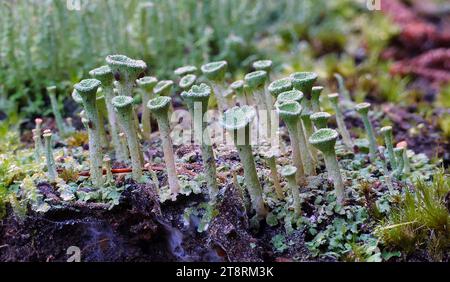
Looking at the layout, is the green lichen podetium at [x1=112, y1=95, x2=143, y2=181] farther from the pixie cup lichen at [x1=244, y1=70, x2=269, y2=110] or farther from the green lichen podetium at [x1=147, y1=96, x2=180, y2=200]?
the pixie cup lichen at [x1=244, y1=70, x2=269, y2=110]

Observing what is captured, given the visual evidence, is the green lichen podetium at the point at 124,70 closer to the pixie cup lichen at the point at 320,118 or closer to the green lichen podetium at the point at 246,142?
the green lichen podetium at the point at 246,142

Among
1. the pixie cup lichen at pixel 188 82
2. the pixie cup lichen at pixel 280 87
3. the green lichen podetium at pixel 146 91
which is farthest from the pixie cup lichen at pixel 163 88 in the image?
the pixie cup lichen at pixel 280 87

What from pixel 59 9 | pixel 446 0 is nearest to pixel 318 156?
pixel 59 9

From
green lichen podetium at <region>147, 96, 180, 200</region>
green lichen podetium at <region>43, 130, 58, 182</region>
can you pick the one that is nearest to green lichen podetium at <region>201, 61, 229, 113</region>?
green lichen podetium at <region>147, 96, 180, 200</region>

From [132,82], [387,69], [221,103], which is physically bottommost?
[387,69]

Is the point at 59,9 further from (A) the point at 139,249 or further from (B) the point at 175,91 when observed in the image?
(A) the point at 139,249

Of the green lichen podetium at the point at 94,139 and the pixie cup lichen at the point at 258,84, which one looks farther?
the pixie cup lichen at the point at 258,84
